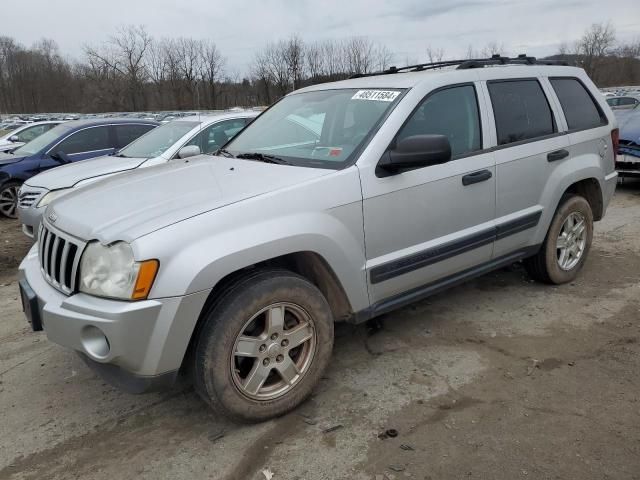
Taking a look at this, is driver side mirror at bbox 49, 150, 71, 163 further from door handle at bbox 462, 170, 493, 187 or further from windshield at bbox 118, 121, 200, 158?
door handle at bbox 462, 170, 493, 187

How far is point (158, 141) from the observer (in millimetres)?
7203

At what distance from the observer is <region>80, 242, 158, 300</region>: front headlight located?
7.67 feet

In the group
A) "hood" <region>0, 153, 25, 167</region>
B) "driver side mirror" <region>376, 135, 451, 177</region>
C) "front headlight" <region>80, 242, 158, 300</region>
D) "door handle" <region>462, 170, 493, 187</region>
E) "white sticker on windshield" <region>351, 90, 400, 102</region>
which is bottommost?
"front headlight" <region>80, 242, 158, 300</region>

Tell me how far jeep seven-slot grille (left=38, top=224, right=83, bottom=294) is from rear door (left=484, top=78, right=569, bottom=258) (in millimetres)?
2763

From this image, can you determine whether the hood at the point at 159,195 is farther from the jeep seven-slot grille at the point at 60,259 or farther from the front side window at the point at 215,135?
the front side window at the point at 215,135

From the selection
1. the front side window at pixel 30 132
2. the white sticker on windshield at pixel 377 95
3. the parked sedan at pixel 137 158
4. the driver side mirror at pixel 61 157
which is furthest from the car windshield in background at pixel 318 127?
the front side window at pixel 30 132

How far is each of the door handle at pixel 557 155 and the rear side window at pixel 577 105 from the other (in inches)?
10.6

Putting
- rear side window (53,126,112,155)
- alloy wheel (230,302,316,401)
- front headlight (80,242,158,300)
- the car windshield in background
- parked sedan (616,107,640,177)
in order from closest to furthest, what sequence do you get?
front headlight (80,242,158,300), alloy wheel (230,302,316,401), the car windshield in background, rear side window (53,126,112,155), parked sedan (616,107,640,177)

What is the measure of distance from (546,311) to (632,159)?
20.0 ft

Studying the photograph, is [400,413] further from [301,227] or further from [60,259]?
[60,259]

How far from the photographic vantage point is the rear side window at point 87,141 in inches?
330

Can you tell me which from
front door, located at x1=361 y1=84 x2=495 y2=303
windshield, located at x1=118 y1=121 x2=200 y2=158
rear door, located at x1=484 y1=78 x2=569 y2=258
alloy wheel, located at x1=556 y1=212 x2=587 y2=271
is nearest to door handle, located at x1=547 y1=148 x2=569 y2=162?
rear door, located at x1=484 y1=78 x2=569 y2=258

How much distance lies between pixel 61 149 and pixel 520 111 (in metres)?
7.09

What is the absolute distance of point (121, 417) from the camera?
2986mm
